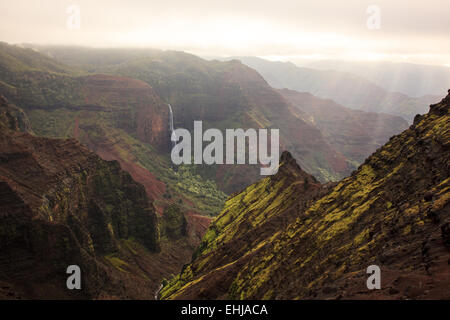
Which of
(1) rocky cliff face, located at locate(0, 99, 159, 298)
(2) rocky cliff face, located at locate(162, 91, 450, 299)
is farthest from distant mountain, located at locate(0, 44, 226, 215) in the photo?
(2) rocky cliff face, located at locate(162, 91, 450, 299)

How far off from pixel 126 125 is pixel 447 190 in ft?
534

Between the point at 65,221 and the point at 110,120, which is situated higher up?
the point at 110,120

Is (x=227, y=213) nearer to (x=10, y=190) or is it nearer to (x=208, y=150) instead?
(x=10, y=190)

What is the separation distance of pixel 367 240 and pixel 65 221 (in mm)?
46559

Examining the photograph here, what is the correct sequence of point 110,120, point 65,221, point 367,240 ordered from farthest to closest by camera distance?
point 110,120, point 65,221, point 367,240

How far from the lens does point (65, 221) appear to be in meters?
60.2

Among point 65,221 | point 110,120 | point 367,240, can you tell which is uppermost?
point 110,120

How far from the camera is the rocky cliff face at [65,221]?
4741cm

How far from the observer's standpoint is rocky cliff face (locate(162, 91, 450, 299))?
24.0 metres

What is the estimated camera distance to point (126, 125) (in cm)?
17775

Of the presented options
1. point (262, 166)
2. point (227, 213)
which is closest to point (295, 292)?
point (227, 213)

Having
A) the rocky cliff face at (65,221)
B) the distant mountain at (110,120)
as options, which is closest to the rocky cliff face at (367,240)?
the rocky cliff face at (65,221)

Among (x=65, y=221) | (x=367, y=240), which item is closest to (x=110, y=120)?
(x=65, y=221)

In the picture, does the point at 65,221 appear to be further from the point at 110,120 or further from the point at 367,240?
the point at 110,120
